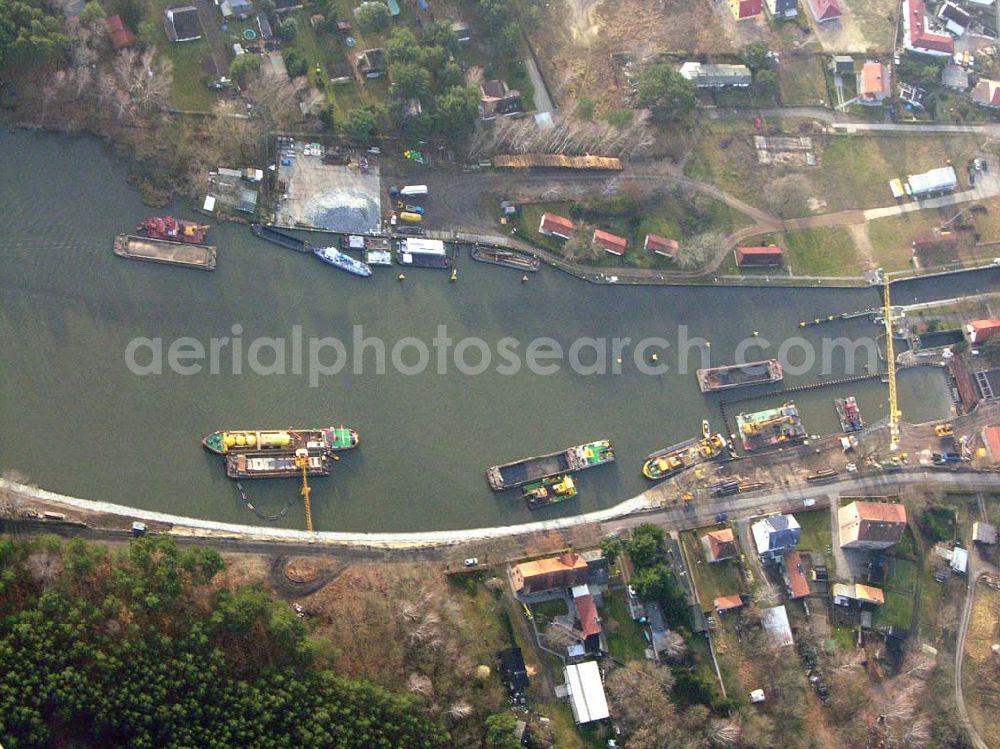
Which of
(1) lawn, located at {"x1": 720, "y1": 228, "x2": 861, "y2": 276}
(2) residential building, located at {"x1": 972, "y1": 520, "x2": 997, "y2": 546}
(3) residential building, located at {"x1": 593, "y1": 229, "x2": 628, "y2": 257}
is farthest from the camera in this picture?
(1) lawn, located at {"x1": 720, "y1": 228, "x2": 861, "y2": 276}

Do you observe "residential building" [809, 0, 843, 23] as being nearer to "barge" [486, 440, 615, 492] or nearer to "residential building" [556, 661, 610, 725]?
"barge" [486, 440, 615, 492]

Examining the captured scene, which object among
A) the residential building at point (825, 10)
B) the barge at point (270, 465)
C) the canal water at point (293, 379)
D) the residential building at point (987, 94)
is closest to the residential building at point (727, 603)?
the canal water at point (293, 379)

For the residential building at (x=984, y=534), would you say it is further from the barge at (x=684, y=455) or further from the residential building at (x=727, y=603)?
the barge at (x=684, y=455)

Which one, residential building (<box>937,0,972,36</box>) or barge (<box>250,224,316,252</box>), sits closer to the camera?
barge (<box>250,224,316,252</box>)

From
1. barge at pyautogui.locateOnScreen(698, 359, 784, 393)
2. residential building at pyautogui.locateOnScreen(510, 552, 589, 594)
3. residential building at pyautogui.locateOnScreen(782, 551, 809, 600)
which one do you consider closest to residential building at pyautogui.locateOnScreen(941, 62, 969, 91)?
barge at pyautogui.locateOnScreen(698, 359, 784, 393)

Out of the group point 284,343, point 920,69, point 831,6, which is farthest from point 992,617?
point 284,343

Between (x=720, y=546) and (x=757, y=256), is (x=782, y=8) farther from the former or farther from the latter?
(x=720, y=546)

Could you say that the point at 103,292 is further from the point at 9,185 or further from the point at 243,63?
the point at 243,63
